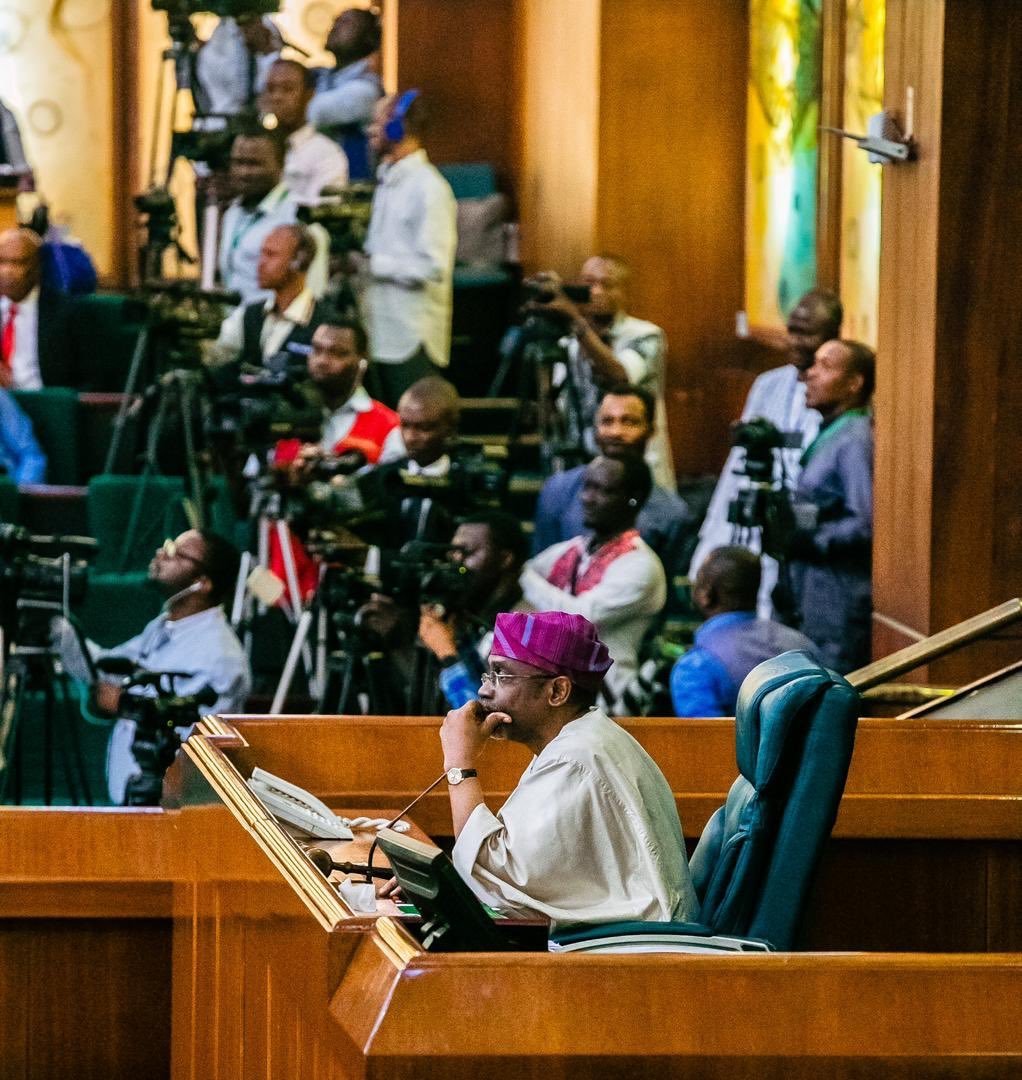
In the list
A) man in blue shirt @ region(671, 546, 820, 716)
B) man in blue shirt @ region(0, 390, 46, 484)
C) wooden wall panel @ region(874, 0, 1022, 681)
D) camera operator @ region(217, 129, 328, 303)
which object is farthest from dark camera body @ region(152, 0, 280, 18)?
man in blue shirt @ region(671, 546, 820, 716)

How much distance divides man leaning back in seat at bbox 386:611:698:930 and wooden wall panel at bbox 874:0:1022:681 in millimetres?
2233

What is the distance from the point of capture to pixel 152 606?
7.00 m

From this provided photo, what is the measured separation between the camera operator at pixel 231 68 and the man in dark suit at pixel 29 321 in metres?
0.93

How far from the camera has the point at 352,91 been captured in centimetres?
833

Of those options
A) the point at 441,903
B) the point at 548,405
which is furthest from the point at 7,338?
the point at 441,903

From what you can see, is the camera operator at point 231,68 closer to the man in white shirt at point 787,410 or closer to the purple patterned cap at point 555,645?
the man in white shirt at point 787,410

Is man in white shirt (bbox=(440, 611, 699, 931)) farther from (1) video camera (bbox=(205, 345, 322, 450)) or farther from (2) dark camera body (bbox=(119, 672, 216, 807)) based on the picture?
(1) video camera (bbox=(205, 345, 322, 450))

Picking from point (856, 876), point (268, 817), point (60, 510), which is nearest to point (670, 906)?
point (268, 817)

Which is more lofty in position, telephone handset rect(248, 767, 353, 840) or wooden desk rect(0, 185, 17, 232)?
wooden desk rect(0, 185, 17, 232)

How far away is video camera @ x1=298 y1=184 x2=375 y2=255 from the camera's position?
23.7 ft

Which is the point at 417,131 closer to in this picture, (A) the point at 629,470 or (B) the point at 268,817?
(A) the point at 629,470

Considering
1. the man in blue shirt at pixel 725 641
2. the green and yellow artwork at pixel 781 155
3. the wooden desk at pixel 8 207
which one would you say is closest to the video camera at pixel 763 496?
the man in blue shirt at pixel 725 641

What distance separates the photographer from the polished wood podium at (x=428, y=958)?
7.91ft

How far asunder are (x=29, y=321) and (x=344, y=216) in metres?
1.37
